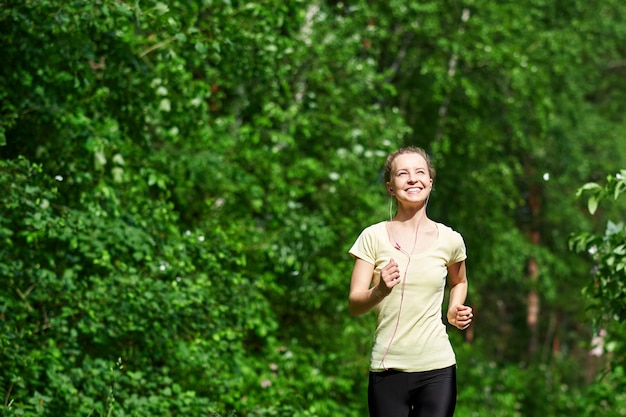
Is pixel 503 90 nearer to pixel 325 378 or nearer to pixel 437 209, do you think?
pixel 437 209

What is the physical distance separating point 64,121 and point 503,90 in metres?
10.9

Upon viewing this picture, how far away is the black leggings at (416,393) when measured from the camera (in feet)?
14.7

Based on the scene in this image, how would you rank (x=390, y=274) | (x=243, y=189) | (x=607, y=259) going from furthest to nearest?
(x=243, y=189) < (x=607, y=259) < (x=390, y=274)

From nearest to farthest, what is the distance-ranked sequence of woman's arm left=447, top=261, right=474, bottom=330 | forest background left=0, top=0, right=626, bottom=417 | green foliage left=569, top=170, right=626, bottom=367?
woman's arm left=447, top=261, right=474, bottom=330, green foliage left=569, top=170, right=626, bottom=367, forest background left=0, top=0, right=626, bottom=417

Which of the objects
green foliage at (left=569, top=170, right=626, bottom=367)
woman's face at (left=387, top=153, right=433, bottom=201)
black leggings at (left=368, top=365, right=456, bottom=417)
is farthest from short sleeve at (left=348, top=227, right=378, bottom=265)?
green foliage at (left=569, top=170, right=626, bottom=367)

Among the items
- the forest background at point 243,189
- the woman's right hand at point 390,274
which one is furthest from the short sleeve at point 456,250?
the forest background at point 243,189

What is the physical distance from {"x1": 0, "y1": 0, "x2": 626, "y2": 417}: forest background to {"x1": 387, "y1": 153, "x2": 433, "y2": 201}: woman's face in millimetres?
753

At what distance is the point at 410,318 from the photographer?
14.8 feet

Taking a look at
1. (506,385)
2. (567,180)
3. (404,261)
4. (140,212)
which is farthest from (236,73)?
(567,180)

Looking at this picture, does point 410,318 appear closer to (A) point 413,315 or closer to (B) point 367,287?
(A) point 413,315

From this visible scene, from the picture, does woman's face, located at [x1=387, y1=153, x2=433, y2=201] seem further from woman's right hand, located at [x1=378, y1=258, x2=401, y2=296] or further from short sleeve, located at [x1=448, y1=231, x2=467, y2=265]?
woman's right hand, located at [x1=378, y1=258, x2=401, y2=296]

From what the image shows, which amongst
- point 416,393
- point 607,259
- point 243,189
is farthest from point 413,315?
point 243,189

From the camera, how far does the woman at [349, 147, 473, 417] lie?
177 inches

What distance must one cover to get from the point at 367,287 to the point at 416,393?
0.49 metres
